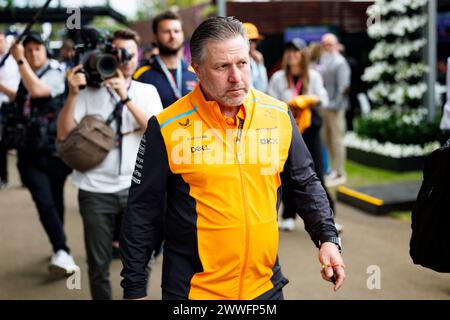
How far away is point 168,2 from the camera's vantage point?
1766 inches

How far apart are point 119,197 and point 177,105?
179cm

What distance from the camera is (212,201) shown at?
244cm

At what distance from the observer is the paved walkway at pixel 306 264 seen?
517cm

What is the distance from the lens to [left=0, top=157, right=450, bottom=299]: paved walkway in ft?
17.0

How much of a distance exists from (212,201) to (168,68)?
2631 millimetres

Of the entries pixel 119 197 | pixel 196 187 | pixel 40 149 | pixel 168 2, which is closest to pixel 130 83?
pixel 119 197

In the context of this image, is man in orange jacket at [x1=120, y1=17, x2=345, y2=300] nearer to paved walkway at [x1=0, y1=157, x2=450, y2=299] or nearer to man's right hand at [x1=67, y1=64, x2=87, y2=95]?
man's right hand at [x1=67, y1=64, x2=87, y2=95]

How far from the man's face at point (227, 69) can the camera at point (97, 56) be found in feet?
5.88

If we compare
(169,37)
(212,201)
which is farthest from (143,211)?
(169,37)

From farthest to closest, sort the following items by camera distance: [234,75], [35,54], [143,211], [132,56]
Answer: [35,54] < [132,56] < [143,211] < [234,75]

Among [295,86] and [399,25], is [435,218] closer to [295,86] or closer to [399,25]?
[295,86]

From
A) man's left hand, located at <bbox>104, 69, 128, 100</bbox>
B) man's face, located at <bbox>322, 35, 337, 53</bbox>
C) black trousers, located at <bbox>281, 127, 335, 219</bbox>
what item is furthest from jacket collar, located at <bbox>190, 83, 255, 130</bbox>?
man's face, located at <bbox>322, 35, 337, 53</bbox>

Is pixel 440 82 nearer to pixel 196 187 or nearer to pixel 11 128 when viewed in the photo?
pixel 11 128
